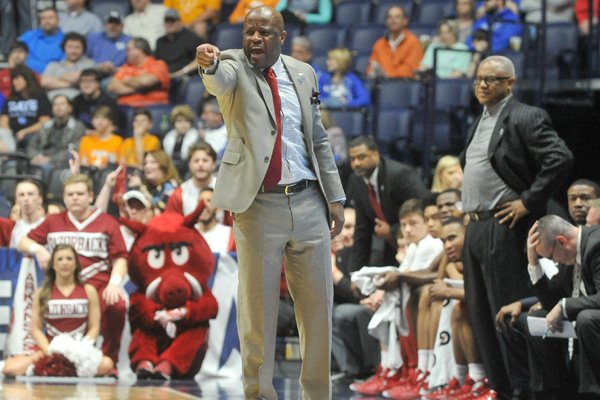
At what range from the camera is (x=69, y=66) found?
13.6 metres

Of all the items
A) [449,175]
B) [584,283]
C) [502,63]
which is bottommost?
[584,283]

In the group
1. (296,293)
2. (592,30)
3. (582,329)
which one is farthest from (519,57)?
(296,293)

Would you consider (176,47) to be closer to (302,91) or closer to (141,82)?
(141,82)

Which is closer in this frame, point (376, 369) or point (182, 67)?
point (376, 369)

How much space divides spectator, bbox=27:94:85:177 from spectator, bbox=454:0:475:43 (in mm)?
3868

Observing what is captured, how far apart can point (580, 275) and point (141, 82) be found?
23.9ft

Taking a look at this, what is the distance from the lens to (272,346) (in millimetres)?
5570

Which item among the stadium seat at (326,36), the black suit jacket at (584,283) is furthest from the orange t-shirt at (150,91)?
the black suit jacket at (584,283)

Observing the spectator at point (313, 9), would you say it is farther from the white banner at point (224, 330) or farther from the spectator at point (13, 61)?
the white banner at point (224, 330)

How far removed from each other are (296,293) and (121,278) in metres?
3.74

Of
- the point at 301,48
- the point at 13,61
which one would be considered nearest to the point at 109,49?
the point at 13,61

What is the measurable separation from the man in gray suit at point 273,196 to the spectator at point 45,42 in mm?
8642

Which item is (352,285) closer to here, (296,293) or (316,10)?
(296,293)

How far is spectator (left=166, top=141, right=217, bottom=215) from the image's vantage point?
32.0 feet
